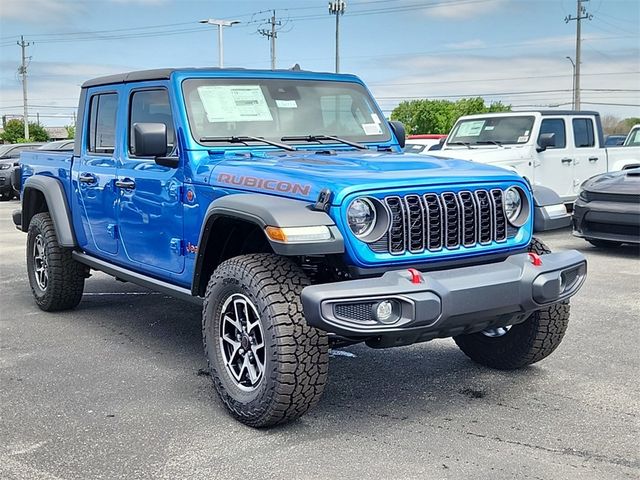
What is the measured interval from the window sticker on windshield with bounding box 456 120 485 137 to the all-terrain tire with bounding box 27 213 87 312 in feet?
24.9

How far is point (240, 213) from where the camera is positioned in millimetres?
3865

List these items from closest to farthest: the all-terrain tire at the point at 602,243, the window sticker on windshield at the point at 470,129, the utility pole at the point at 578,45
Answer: the all-terrain tire at the point at 602,243 → the window sticker on windshield at the point at 470,129 → the utility pole at the point at 578,45

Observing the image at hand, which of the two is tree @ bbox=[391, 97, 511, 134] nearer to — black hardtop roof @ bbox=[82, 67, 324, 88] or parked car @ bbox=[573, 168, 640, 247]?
parked car @ bbox=[573, 168, 640, 247]

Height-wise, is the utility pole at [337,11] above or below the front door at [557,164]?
above

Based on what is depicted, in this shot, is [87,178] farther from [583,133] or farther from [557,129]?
[583,133]

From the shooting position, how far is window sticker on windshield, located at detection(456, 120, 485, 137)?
12297 millimetres

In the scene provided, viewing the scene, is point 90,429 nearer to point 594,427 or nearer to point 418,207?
point 418,207

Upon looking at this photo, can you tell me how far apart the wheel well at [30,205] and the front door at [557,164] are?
767 cm

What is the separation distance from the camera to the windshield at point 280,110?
15.8ft

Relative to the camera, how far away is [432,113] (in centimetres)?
5356

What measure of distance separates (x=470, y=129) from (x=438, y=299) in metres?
9.31

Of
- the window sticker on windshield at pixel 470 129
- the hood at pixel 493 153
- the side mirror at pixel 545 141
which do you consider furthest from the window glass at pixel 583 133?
the window sticker on windshield at pixel 470 129

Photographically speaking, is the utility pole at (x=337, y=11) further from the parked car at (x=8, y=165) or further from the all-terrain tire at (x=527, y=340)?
the all-terrain tire at (x=527, y=340)

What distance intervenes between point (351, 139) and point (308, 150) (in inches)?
20.1
